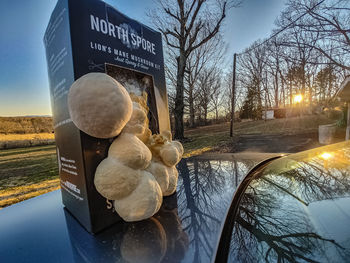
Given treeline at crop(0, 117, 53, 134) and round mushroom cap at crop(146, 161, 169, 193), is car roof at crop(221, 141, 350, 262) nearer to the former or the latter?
round mushroom cap at crop(146, 161, 169, 193)

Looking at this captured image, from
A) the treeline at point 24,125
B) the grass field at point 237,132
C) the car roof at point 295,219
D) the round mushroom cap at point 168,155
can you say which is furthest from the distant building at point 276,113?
the round mushroom cap at point 168,155

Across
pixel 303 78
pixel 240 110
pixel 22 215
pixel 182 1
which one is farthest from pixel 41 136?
pixel 240 110

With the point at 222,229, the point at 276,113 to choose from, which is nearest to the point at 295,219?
the point at 222,229

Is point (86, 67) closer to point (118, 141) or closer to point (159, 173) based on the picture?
point (118, 141)

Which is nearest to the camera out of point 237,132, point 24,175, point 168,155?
point 168,155

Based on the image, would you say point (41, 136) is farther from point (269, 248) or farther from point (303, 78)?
point (303, 78)

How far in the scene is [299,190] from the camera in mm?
605

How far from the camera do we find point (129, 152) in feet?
1.64

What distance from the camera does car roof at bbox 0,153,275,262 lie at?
44cm

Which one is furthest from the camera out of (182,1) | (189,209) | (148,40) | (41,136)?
(182,1)

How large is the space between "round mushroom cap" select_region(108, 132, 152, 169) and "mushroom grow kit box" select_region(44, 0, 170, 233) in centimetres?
5

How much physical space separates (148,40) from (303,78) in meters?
18.0

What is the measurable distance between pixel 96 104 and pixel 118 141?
145 mm

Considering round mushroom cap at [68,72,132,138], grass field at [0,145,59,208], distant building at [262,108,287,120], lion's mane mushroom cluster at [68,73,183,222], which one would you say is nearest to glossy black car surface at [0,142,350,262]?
lion's mane mushroom cluster at [68,73,183,222]
